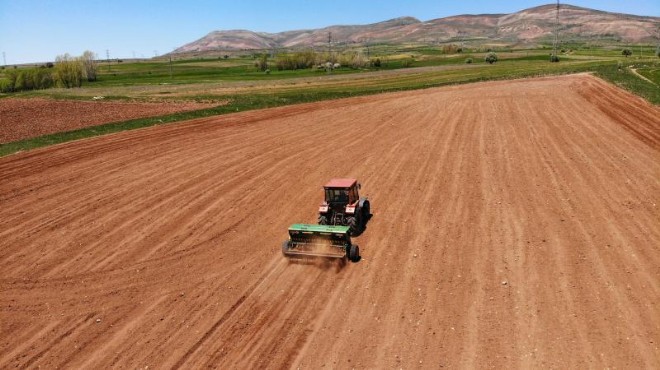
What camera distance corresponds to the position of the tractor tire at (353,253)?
14352 millimetres

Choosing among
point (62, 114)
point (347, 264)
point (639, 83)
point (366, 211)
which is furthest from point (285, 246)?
point (639, 83)

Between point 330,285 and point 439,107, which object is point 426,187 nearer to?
point 330,285

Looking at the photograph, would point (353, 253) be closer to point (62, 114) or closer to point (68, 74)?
point (62, 114)

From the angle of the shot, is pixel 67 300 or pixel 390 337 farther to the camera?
pixel 67 300

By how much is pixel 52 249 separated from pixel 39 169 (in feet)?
36.4

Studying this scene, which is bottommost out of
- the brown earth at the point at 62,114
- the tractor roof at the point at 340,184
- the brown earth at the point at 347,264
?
the brown earth at the point at 347,264

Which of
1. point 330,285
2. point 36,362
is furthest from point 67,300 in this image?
point 330,285

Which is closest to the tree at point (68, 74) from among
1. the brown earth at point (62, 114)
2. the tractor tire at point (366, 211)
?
the brown earth at point (62, 114)

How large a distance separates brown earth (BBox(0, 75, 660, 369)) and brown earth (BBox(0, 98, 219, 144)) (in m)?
10.0

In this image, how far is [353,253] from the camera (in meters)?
14.3

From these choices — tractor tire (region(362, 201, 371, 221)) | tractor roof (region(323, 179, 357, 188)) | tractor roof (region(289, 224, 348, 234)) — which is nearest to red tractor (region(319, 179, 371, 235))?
tractor roof (region(323, 179, 357, 188))

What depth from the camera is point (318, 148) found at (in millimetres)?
28062

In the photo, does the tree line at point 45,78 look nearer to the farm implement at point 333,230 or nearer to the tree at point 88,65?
the tree at point 88,65

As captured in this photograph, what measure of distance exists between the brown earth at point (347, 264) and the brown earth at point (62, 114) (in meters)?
10.0
